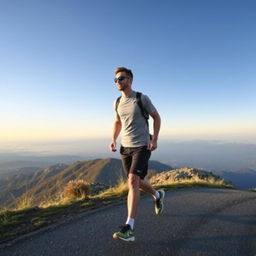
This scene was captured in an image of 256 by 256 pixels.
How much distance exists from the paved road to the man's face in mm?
2381

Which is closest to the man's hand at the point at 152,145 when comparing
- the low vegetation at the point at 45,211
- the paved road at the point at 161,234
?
the paved road at the point at 161,234

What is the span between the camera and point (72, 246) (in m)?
4.30

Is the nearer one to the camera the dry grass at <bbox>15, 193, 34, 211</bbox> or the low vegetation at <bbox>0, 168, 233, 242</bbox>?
the low vegetation at <bbox>0, 168, 233, 242</bbox>

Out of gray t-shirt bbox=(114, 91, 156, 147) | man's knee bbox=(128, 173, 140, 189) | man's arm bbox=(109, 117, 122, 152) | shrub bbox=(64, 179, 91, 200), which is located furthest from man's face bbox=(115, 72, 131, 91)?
shrub bbox=(64, 179, 91, 200)

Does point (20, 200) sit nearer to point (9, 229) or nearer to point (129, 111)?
point (9, 229)

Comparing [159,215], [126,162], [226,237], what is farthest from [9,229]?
[226,237]

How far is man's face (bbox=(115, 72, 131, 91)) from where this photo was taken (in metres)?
5.09

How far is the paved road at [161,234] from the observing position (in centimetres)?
412

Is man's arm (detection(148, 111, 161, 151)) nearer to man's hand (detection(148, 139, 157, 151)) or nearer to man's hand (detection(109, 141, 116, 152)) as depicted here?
man's hand (detection(148, 139, 157, 151))

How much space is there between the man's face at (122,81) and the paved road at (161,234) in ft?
7.81

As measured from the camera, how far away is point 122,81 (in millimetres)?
5098

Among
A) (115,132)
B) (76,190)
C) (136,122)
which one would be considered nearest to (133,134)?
(136,122)

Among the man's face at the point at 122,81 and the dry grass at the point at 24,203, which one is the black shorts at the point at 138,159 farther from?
the dry grass at the point at 24,203

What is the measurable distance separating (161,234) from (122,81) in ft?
8.34
